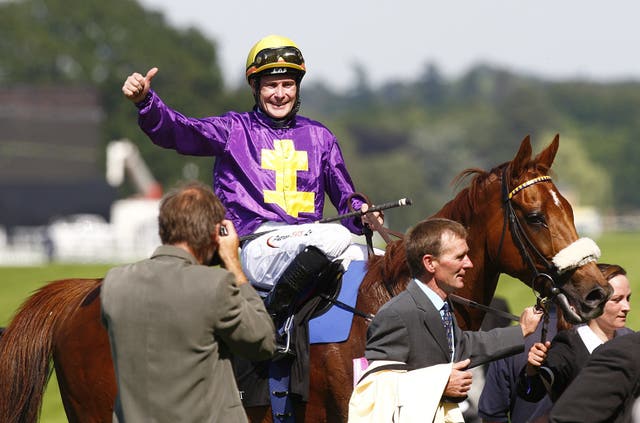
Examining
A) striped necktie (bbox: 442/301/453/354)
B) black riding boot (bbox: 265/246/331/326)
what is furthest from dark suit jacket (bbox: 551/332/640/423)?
black riding boot (bbox: 265/246/331/326)

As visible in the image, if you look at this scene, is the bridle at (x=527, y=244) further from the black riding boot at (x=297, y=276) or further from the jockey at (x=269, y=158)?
the black riding boot at (x=297, y=276)

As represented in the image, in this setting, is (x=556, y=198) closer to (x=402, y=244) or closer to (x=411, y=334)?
(x=402, y=244)

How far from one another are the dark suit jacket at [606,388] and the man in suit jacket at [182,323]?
109 centimetres

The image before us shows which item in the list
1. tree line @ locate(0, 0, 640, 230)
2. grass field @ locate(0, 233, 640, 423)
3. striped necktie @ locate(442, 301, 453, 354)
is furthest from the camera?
tree line @ locate(0, 0, 640, 230)

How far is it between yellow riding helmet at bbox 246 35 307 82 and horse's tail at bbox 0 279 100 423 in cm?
143

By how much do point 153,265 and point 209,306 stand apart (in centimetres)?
27

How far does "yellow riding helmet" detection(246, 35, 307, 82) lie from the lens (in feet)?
22.1

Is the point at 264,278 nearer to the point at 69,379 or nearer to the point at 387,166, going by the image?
the point at 69,379

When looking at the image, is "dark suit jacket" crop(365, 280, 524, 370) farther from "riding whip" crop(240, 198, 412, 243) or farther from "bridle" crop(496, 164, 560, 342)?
"riding whip" crop(240, 198, 412, 243)

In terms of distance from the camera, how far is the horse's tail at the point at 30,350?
6.47 meters

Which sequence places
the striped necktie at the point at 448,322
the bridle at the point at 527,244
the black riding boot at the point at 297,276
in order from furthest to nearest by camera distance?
the black riding boot at the point at 297,276
the bridle at the point at 527,244
the striped necktie at the point at 448,322

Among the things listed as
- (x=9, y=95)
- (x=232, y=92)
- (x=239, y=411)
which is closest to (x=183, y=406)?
(x=239, y=411)

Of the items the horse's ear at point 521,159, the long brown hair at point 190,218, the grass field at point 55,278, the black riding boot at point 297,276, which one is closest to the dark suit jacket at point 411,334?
the long brown hair at point 190,218

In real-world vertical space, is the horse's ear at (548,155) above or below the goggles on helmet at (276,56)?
below
